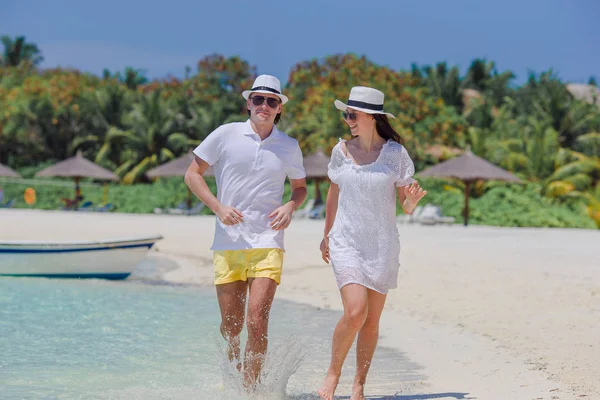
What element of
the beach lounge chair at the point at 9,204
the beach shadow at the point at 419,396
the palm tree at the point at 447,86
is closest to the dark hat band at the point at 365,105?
the beach shadow at the point at 419,396

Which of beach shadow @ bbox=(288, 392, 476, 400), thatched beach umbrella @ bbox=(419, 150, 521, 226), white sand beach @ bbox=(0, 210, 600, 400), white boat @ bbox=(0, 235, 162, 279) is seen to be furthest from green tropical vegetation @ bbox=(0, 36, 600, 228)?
beach shadow @ bbox=(288, 392, 476, 400)

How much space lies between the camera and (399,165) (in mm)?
4641

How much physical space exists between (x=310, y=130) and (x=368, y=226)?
34.0 m

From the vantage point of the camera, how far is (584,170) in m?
31.8

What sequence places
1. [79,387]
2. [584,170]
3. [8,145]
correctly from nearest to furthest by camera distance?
[79,387], [584,170], [8,145]

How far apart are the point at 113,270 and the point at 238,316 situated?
907 centimetres

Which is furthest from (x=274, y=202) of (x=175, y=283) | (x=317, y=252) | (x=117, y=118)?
(x=117, y=118)

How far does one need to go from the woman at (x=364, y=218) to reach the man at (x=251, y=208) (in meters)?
0.30

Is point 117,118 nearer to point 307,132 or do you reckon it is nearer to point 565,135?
point 307,132

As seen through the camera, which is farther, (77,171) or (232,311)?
(77,171)

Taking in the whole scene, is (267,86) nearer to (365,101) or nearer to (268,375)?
(365,101)

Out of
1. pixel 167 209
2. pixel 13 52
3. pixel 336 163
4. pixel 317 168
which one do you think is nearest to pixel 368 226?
pixel 336 163

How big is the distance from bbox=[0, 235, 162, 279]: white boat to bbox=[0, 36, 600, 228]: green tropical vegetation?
665 inches

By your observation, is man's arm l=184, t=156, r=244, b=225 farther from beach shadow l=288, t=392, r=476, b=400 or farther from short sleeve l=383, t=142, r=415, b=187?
beach shadow l=288, t=392, r=476, b=400
